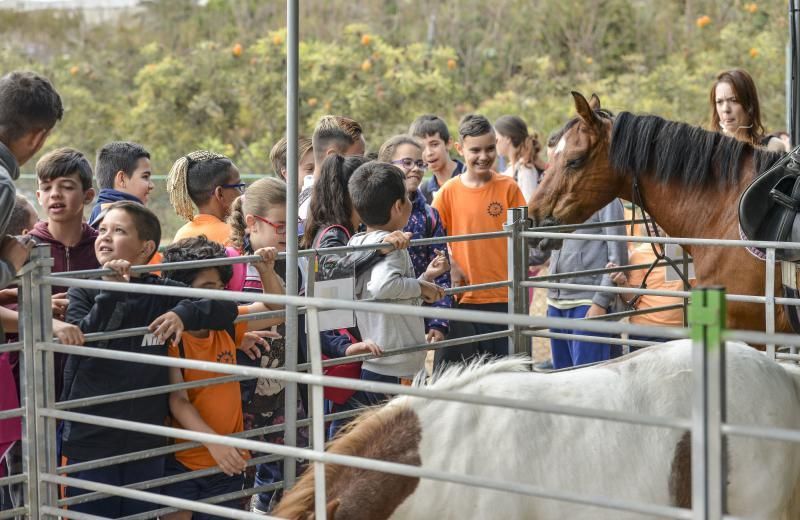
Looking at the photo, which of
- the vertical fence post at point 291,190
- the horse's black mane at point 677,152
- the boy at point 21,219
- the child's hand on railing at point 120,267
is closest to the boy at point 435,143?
the horse's black mane at point 677,152

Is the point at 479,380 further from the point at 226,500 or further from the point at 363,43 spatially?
the point at 363,43

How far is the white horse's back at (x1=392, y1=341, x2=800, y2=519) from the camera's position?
313cm

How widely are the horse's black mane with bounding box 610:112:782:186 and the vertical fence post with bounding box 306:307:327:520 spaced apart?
Result: 2.94m

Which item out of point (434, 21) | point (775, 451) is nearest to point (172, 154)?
point (434, 21)

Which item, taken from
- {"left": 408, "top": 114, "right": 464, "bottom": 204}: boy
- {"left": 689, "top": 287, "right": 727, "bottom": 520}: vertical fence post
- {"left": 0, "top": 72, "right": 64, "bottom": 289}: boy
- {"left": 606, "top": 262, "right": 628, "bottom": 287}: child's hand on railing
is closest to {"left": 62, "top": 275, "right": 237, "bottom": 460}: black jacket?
{"left": 0, "top": 72, "right": 64, "bottom": 289}: boy

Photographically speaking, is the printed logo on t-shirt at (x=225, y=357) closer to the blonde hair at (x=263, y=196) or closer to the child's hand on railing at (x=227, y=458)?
the child's hand on railing at (x=227, y=458)

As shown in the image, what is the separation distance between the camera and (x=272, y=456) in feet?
12.7

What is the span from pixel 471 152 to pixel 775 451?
3.25 m

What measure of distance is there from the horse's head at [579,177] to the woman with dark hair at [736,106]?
2.97 ft

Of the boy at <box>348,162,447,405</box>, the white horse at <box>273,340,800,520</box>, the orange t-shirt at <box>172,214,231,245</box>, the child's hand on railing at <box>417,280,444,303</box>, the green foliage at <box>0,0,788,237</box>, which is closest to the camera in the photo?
the white horse at <box>273,340,800,520</box>

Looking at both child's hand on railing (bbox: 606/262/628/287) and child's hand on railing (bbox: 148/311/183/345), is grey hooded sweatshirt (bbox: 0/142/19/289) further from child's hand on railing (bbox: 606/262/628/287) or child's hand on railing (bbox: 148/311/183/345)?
child's hand on railing (bbox: 606/262/628/287)

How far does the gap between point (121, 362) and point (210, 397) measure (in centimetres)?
40

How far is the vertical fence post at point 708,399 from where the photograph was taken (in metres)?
2.20

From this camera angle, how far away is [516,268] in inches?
200
